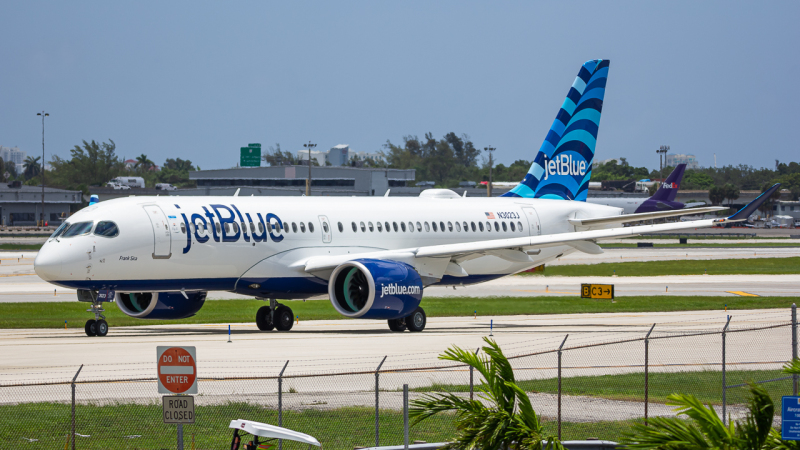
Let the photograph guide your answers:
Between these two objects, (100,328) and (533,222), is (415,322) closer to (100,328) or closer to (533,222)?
(533,222)

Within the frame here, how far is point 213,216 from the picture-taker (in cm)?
2916

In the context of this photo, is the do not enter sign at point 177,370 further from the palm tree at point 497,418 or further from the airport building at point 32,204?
the airport building at point 32,204

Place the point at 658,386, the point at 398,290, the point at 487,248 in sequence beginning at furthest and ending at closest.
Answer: the point at 487,248 → the point at 398,290 → the point at 658,386

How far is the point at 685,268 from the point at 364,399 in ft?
166

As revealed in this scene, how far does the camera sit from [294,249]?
3091 centimetres

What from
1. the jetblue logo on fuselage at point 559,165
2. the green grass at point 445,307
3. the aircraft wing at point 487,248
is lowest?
the green grass at point 445,307

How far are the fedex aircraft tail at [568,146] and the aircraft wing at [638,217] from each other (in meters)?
2.33

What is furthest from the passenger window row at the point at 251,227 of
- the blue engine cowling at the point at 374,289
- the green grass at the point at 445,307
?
the green grass at the point at 445,307

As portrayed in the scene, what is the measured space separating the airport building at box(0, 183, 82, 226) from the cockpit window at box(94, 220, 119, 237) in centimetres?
Result: 11646

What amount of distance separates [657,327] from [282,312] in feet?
40.3

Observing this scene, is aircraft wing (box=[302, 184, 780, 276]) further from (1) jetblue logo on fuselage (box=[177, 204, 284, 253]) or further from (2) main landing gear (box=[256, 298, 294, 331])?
(2) main landing gear (box=[256, 298, 294, 331])

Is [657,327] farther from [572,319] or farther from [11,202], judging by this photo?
[11,202]

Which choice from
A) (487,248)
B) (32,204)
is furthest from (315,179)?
(487,248)

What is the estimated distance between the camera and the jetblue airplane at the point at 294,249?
27.3 m
